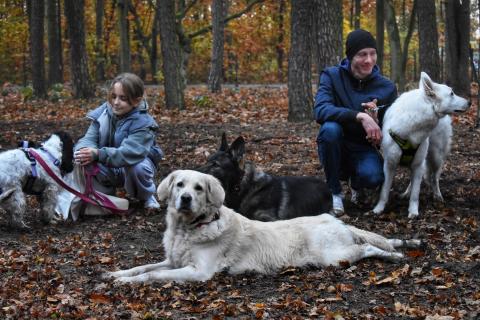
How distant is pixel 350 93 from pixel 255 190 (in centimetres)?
171

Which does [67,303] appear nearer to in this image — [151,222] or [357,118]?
[151,222]

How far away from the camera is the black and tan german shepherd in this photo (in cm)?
695

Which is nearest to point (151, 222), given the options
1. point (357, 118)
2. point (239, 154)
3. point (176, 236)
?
point (239, 154)

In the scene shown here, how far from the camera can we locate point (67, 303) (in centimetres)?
476

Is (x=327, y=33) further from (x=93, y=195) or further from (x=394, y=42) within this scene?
(x=394, y=42)

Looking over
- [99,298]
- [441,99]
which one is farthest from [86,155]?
[441,99]

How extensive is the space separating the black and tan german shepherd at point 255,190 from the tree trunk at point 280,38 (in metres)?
31.0

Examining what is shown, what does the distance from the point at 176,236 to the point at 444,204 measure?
12.6ft

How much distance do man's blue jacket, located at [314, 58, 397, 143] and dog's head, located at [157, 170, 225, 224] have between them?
254cm

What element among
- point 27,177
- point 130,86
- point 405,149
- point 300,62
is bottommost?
point 27,177

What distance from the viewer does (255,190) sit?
281 inches

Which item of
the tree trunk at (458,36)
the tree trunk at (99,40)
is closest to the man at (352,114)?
the tree trunk at (458,36)

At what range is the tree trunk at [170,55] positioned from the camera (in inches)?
605

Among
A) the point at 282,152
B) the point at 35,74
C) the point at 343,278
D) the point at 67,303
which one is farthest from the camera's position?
the point at 35,74
